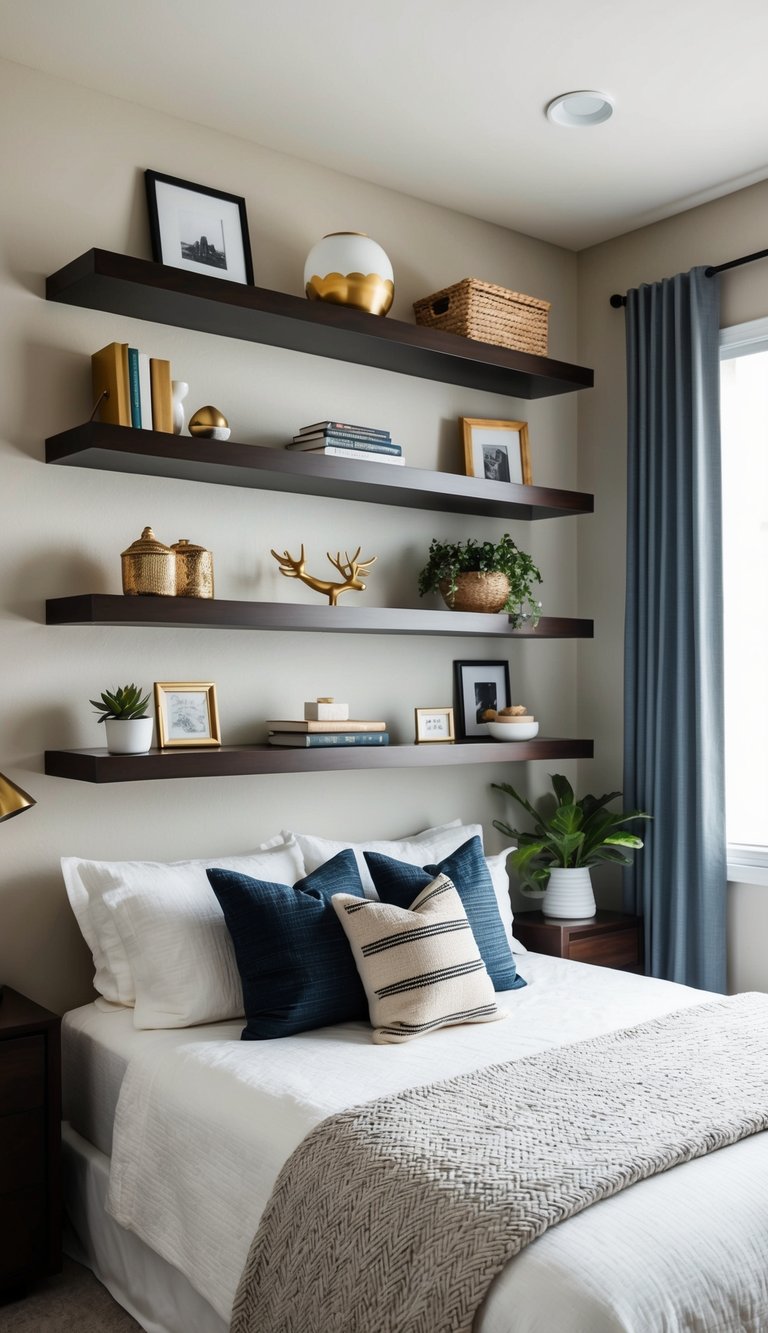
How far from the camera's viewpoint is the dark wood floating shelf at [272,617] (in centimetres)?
264

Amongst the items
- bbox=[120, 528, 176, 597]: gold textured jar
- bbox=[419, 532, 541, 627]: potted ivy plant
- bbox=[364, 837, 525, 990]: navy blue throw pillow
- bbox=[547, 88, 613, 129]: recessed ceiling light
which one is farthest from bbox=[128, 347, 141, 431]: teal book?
bbox=[547, 88, 613, 129]: recessed ceiling light

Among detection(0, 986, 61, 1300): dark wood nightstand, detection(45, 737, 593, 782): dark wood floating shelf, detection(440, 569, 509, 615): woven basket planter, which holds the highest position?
detection(440, 569, 509, 615): woven basket planter

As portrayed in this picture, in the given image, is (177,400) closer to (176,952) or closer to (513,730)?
(176,952)

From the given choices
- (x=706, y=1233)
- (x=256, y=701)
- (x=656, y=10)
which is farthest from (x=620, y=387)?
(x=706, y=1233)

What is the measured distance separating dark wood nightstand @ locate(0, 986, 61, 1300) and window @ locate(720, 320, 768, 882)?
2.17m

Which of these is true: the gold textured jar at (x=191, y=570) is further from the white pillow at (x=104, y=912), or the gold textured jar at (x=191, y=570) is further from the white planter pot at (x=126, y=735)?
the white pillow at (x=104, y=912)

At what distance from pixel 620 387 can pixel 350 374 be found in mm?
1090

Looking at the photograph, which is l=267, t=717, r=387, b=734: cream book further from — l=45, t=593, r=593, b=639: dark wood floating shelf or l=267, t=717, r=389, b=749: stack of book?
l=45, t=593, r=593, b=639: dark wood floating shelf

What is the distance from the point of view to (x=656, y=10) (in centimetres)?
261

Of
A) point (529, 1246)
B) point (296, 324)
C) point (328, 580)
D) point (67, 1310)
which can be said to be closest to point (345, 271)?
point (296, 324)

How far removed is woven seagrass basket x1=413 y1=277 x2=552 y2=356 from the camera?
3428mm

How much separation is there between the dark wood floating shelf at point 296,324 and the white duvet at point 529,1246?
1.80 meters

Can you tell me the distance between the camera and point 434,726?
351cm

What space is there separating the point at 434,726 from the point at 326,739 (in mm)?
535
